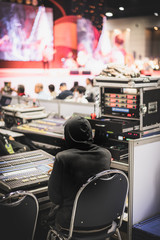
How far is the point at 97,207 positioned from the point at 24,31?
912 cm

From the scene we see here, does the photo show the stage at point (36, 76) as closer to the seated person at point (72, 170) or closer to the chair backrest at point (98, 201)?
the seated person at point (72, 170)

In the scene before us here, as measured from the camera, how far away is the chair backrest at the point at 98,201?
1.98m

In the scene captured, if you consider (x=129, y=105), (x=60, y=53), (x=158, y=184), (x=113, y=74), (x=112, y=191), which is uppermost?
(x=60, y=53)

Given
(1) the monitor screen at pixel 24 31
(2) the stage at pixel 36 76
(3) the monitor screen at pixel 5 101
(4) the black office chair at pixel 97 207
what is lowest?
(4) the black office chair at pixel 97 207

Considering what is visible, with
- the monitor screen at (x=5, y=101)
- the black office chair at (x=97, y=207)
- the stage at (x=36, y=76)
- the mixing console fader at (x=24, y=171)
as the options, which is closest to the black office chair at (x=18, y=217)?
the black office chair at (x=97, y=207)

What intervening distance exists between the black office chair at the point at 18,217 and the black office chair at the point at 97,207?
11.1 inches

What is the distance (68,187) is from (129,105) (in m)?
1.10

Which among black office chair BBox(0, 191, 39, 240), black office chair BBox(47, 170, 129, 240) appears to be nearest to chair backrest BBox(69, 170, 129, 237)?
black office chair BBox(47, 170, 129, 240)

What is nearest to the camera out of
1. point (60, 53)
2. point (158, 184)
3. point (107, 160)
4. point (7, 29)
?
point (107, 160)

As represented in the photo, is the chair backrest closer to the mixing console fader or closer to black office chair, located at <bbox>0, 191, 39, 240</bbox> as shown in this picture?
black office chair, located at <bbox>0, 191, 39, 240</bbox>

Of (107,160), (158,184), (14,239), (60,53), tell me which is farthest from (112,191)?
(60,53)

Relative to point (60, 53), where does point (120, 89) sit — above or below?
below

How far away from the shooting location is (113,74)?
297cm

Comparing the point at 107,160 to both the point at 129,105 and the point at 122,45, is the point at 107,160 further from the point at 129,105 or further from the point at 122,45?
the point at 122,45
